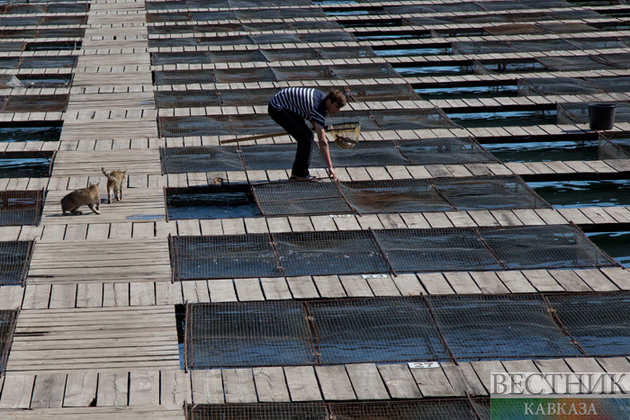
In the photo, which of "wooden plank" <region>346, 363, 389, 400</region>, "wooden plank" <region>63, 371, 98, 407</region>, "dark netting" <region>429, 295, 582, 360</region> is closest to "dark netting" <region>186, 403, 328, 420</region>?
"wooden plank" <region>346, 363, 389, 400</region>

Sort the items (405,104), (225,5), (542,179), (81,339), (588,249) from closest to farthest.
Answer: (81,339) < (588,249) < (542,179) < (405,104) < (225,5)

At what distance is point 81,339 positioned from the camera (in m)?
5.32

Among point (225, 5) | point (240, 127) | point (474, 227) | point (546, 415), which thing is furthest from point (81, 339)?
point (225, 5)

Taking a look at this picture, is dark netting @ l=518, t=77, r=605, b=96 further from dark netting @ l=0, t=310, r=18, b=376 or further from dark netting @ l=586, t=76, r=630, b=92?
dark netting @ l=0, t=310, r=18, b=376

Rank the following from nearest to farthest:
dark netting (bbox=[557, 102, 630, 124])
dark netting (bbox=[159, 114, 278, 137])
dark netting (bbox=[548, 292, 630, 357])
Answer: dark netting (bbox=[548, 292, 630, 357])
dark netting (bbox=[159, 114, 278, 137])
dark netting (bbox=[557, 102, 630, 124])

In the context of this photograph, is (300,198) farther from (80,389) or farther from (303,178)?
(80,389)

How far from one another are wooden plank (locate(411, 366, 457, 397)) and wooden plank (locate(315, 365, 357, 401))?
0.45 meters

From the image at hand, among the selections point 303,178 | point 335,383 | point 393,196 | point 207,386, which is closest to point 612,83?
point 393,196

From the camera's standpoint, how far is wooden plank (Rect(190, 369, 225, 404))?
4676 millimetres

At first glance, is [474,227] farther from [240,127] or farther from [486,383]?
[240,127]

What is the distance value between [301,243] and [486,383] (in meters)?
2.49

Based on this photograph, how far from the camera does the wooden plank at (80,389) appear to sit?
4.62m

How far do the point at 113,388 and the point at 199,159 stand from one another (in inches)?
185

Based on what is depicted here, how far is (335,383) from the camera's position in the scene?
4.86 meters
